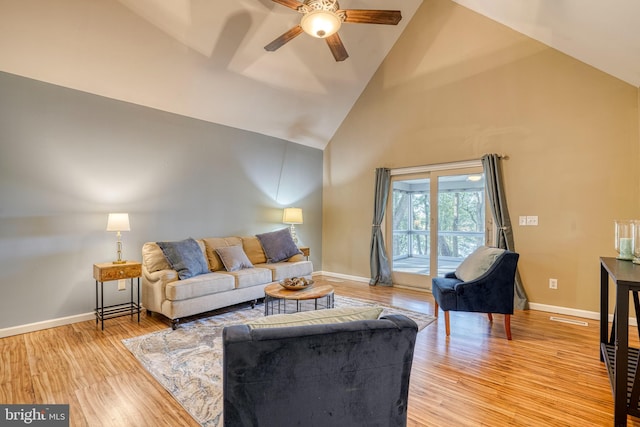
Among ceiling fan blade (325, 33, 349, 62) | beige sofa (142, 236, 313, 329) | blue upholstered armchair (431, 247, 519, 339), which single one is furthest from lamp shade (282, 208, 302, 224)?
blue upholstered armchair (431, 247, 519, 339)

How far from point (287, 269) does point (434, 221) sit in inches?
99.3

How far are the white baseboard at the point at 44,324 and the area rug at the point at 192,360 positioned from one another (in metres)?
1.02

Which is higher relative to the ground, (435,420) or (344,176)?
(344,176)

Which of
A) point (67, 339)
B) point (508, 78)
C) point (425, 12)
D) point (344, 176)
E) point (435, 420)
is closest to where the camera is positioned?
point (435, 420)

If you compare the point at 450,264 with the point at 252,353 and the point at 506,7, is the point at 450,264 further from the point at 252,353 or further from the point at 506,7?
the point at 252,353

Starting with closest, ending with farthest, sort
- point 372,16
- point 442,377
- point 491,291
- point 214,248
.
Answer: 1. point 442,377
2. point 372,16
3. point 491,291
4. point 214,248

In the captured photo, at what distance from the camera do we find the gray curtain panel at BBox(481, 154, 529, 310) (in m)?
4.04

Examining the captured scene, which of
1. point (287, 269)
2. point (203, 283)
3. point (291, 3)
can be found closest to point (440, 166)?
point (287, 269)

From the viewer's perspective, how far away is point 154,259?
12.0 feet

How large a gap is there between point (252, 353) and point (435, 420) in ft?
4.95

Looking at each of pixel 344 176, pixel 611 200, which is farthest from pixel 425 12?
pixel 611 200

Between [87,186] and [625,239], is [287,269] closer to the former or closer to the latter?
[87,186]

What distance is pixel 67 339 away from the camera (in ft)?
9.95

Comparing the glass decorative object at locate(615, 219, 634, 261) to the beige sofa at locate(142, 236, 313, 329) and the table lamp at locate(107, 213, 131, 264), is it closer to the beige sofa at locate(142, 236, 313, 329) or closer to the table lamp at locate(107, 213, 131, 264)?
the beige sofa at locate(142, 236, 313, 329)
